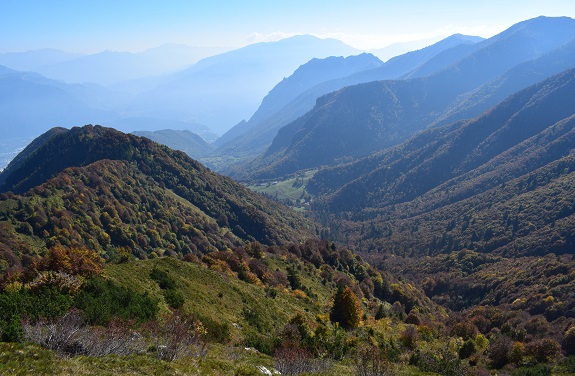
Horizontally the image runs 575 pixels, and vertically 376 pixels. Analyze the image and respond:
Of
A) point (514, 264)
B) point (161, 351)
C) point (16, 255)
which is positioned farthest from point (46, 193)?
point (514, 264)

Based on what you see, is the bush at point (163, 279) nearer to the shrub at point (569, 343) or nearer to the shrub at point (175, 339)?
the shrub at point (175, 339)

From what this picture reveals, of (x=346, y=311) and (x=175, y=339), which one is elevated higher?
(x=175, y=339)

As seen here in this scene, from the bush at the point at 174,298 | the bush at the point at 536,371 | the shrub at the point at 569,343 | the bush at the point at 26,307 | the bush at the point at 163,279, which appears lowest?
the shrub at the point at 569,343

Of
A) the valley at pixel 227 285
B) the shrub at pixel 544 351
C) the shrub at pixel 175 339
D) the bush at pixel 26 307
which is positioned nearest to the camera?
the bush at pixel 26 307

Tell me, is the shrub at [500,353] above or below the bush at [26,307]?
below

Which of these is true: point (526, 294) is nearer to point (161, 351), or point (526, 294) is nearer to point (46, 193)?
point (161, 351)

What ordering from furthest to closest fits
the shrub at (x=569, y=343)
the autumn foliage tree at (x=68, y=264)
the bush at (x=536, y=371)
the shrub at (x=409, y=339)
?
the shrub at (x=569, y=343), the shrub at (x=409, y=339), the bush at (x=536, y=371), the autumn foliage tree at (x=68, y=264)

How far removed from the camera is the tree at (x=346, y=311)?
152 ft

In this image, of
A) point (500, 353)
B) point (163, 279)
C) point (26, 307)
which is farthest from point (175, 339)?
point (500, 353)

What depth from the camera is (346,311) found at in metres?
46.9

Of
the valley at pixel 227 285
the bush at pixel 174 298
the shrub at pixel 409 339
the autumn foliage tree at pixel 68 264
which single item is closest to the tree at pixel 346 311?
the valley at pixel 227 285

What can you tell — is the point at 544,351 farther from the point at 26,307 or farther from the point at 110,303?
the point at 26,307

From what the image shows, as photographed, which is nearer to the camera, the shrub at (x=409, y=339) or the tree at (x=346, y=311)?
the shrub at (x=409, y=339)

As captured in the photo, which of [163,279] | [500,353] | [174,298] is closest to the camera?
[174,298]
